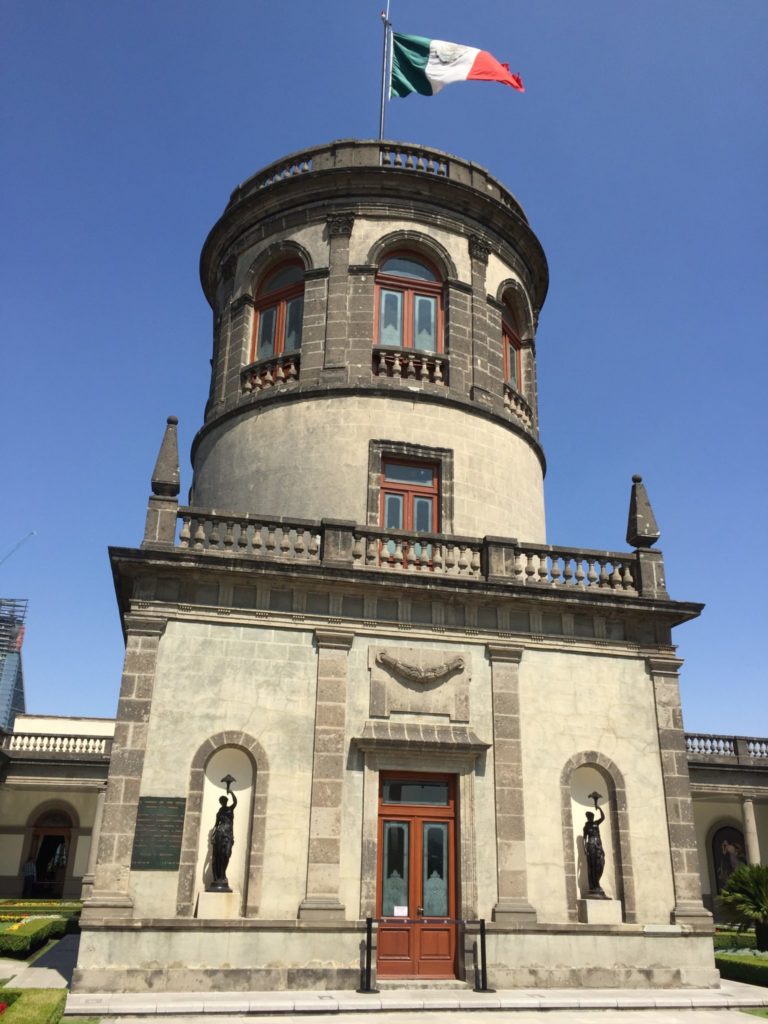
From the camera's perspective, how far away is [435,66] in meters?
22.4

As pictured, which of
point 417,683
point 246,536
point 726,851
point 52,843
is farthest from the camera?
point 52,843

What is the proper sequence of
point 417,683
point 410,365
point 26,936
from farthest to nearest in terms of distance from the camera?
point 410,365 → point 26,936 → point 417,683

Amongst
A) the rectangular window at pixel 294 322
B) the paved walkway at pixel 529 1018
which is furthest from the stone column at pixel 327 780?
the rectangular window at pixel 294 322

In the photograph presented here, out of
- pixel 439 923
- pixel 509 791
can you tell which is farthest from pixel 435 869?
pixel 509 791

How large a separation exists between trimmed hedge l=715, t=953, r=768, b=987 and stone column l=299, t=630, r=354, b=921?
8.07 meters

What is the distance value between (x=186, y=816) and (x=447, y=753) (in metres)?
4.39

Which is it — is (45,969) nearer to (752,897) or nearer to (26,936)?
(26,936)

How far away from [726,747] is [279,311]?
23.3 m

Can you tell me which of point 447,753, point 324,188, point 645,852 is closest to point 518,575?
point 447,753

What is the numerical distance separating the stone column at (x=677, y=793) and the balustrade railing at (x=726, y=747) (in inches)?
669

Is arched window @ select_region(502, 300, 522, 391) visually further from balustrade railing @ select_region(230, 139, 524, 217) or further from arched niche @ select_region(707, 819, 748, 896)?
arched niche @ select_region(707, 819, 748, 896)

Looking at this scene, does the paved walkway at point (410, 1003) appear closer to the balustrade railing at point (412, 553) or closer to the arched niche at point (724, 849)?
the balustrade railing at point (412, 553)

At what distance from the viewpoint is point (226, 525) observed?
15.4 metres

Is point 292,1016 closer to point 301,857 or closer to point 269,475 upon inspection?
point 301,857
